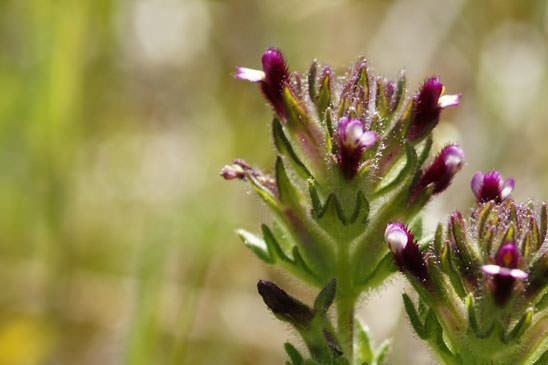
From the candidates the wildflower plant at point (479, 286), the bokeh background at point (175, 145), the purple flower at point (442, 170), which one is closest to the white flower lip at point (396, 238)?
the wildflower plant at point (479, 286)

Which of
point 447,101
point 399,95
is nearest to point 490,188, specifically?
point 447,101

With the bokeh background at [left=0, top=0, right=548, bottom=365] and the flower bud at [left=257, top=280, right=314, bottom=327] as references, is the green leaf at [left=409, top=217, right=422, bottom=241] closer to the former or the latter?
the flower bud at [left=257, top=280, right=314, bottom=327]

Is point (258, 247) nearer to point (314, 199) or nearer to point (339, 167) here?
point (314, 199)

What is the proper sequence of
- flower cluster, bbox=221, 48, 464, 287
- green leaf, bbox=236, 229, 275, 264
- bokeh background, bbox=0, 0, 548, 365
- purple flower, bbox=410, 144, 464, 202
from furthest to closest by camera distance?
bokeh background, bbox=0, 0, 548, 365
green leaf, bbox=236, 229, 275, 264
purple flower, bbox=410, 144, 464, 202
flower cluster, bbox=221, 48, 464, 287

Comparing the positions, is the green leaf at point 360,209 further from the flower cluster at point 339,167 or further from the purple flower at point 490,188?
the purple flower at point 490,188

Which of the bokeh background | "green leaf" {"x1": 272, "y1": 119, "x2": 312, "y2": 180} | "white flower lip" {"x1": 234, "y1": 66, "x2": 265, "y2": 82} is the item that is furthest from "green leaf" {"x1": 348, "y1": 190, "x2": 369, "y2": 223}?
the bokeh background

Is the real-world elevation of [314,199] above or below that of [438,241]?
above
